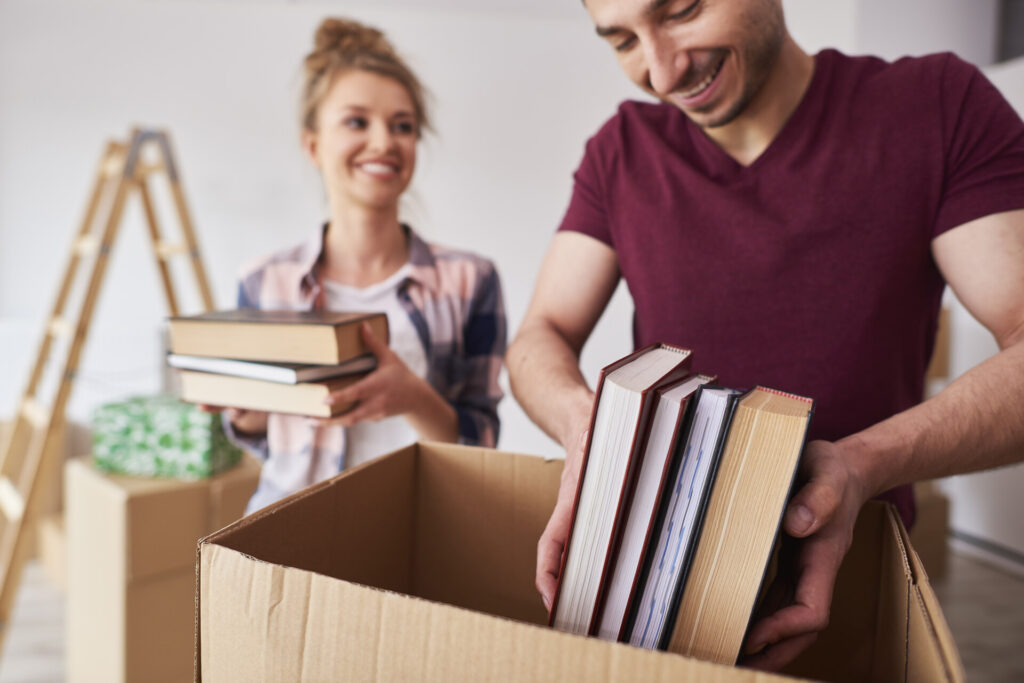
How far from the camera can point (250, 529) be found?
1.37 ft

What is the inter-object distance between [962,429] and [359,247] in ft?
3.46

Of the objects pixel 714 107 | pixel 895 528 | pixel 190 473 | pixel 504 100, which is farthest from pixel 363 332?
pixel 504 100

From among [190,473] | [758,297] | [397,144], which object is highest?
[397,144]

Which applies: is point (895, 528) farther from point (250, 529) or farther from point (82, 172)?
point (82, 172)

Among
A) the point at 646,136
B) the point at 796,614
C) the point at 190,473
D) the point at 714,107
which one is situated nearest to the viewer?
the point at 796,614

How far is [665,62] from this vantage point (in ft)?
2.57

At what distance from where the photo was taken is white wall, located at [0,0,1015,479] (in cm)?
296

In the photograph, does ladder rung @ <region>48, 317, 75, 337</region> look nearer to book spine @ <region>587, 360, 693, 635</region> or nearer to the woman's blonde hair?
the woman's blonde hair

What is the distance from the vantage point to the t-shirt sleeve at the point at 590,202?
973mm

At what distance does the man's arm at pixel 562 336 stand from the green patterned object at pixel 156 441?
1446 mm

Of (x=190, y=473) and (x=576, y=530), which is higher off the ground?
(x=576, y=530)

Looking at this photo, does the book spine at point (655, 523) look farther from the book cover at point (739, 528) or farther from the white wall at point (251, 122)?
the white wall at point (251, 122)

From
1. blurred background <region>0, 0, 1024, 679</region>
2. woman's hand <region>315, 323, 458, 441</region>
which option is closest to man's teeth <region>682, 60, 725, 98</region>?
woman's hand <region>315, 323, 458, 441</region>

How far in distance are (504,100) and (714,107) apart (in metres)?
2.77
